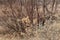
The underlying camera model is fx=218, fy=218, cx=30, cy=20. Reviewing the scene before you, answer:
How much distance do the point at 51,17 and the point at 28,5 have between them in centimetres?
83

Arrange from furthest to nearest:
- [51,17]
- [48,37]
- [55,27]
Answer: [51,17] → [55,27] → [48,37]

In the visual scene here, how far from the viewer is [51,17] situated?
6641mm

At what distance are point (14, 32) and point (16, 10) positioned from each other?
667 mm

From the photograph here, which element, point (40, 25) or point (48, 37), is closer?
point (48, 37)

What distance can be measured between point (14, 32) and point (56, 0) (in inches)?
68.9

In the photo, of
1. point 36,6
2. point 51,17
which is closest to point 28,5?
point 36,6

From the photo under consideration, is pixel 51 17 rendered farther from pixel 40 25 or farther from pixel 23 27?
pixel 23 27

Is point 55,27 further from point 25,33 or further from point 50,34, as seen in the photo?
point 25,33

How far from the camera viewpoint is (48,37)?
5.84 m

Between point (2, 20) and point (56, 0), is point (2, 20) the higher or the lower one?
the lower one

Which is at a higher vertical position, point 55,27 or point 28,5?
point 28,5

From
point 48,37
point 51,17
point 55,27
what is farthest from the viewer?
point 51,17

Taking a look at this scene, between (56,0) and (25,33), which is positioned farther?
(56,0)

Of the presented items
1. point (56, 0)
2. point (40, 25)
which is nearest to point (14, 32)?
point (40, 25)
